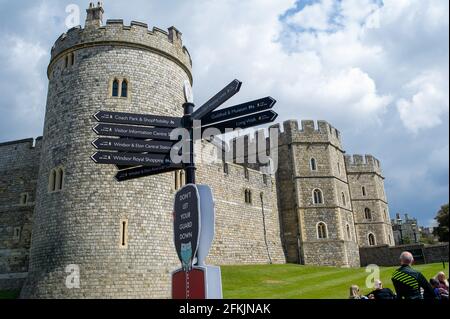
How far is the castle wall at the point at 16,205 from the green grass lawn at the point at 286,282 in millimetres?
10035

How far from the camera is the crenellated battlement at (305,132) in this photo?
1214 inches

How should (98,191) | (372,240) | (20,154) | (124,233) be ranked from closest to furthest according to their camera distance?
(124,233) < (98,191) < (20,154) < (372,240)

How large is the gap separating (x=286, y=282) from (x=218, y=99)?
1494 cm

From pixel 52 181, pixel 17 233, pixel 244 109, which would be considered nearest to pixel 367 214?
pixel 17 233

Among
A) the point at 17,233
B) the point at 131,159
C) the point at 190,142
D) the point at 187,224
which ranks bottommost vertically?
the point at 187,224

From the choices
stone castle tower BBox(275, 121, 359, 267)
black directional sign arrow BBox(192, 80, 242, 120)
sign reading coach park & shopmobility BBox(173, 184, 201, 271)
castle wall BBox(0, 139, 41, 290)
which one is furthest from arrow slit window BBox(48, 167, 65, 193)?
stone castle tower BBox(275, 121, 359, 267)

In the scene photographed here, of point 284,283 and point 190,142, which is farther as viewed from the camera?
point 284,283

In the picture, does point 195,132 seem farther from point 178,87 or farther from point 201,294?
point 178,87

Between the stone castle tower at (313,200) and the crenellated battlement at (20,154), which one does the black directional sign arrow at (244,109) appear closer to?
the crenellated battlement at (20,154)

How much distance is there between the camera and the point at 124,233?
14844 mm

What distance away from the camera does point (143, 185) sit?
15664mm

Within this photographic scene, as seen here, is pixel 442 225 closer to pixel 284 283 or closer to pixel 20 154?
pixel 284 283
